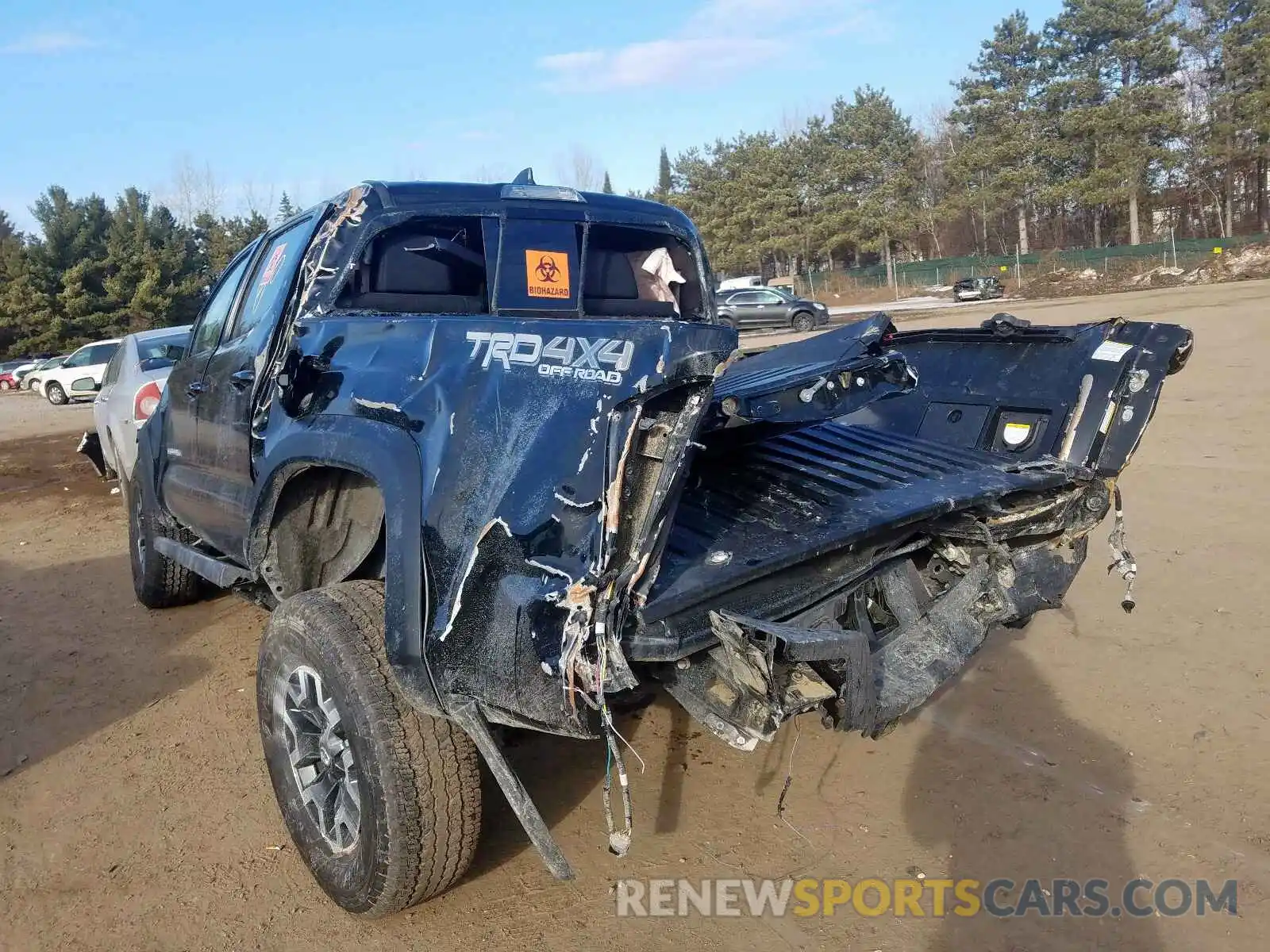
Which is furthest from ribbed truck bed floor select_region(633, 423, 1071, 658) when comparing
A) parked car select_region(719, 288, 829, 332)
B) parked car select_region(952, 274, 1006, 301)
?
parked car select_region(952, 274, 1006, 301)

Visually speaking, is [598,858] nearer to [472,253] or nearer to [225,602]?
[472,253]

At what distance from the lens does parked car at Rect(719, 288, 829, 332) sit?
2845cm

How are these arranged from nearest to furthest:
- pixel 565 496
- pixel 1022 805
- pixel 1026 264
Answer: pixel 565 496, pixel 1022 805, pixel 1026 264

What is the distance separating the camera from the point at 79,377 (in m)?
23.5

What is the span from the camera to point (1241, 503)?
19.7 feet

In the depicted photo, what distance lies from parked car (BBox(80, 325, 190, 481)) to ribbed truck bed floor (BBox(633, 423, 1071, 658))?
5.26 m

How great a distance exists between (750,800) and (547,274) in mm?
2002

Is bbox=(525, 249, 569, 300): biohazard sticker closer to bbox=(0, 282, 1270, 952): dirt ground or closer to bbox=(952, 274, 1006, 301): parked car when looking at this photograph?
bbox=(0, 282, 1270, 952): dirt ground

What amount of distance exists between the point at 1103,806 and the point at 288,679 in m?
2.59

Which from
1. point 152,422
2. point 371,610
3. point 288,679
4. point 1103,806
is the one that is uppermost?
point 152,422

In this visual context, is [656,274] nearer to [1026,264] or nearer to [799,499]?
[799,499]

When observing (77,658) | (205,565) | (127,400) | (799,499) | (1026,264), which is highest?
(1026,264)

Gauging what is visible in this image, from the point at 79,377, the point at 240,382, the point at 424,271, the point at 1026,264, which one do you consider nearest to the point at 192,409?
the point at 240,382

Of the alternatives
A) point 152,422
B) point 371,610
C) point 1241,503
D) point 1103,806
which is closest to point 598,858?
point 371,610
